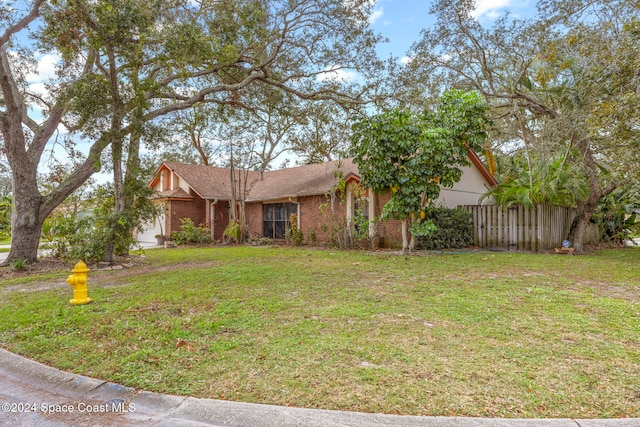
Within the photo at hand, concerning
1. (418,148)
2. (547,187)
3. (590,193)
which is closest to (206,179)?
(418,148)

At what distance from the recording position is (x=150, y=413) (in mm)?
2670

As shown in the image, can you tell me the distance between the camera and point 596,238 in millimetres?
15836

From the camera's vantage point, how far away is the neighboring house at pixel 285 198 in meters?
14.9

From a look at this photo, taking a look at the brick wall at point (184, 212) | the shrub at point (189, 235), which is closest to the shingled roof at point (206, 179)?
the brick wall at point (184, 212)

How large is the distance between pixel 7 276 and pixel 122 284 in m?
3.97

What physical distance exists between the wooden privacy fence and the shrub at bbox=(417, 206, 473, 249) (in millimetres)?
399

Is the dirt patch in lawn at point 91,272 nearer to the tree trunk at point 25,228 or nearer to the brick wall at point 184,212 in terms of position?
the tree trunk at point 25,228

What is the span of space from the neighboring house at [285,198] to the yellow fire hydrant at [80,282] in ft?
28.5

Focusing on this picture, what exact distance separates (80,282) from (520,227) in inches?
529

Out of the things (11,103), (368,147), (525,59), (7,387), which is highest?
(525,59)

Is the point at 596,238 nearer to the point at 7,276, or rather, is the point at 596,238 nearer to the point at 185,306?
the point at 185,306

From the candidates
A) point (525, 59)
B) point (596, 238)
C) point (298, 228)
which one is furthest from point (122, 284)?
point (596, 238)

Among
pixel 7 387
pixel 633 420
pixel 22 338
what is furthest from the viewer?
pixel 22 338

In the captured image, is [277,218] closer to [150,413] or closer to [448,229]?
[448,229]
